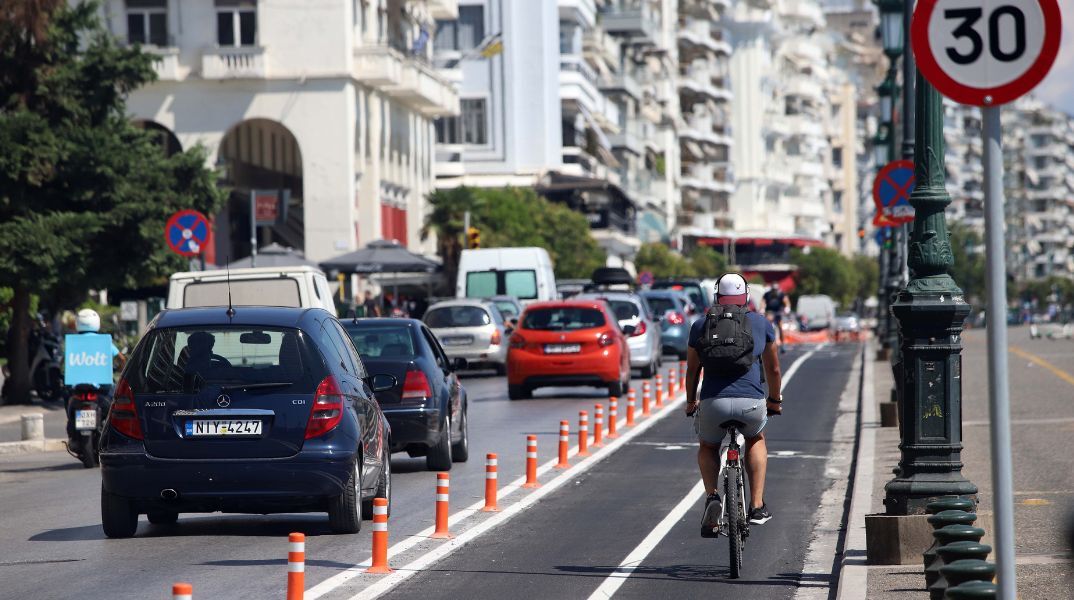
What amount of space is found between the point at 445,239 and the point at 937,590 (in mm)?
50763

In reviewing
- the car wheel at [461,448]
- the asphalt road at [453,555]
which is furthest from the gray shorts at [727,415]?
the car wheel at [461,448]

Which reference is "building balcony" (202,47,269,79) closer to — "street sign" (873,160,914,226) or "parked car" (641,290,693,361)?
"parked car" (641,290,693,361)

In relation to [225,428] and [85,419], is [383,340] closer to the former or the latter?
[85,419]

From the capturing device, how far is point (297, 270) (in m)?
21.7

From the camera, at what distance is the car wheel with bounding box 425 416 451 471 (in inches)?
692

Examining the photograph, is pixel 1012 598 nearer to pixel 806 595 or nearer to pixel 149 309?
pixel 806 595

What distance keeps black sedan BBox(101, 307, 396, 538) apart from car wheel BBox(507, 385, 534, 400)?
17032mm

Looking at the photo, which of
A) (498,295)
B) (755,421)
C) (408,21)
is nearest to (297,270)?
(755,421)

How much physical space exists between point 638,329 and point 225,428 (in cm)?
2290

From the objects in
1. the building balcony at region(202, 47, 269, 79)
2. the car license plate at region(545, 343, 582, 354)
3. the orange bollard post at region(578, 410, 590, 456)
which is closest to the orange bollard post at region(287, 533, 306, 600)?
the orange bollard post at region(578, 410, 590, 456)

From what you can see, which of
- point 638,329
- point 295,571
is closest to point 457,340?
point 638,329

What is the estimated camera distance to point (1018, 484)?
15.3m

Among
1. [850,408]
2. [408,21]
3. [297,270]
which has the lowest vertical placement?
[850,408]

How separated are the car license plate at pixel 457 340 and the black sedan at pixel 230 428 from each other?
78.2ft
